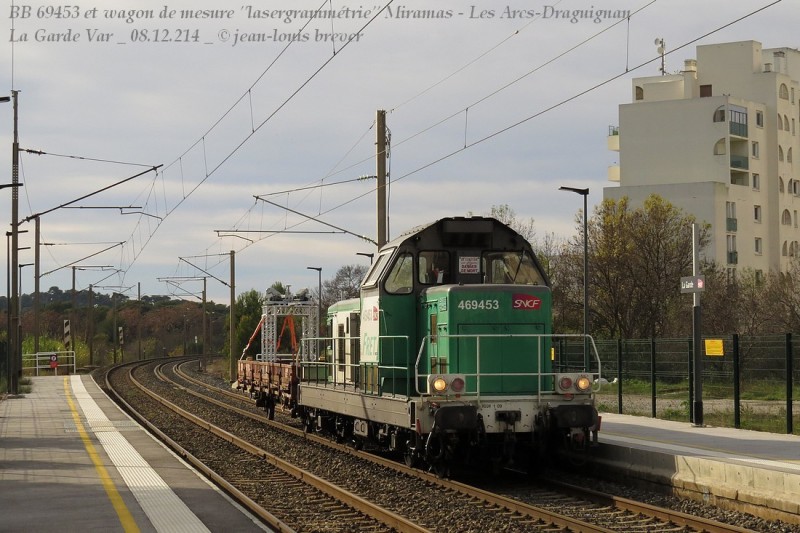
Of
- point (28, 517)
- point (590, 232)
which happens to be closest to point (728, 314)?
point (590, 232)

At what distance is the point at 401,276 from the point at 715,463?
5330 mm

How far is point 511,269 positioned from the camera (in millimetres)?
15367

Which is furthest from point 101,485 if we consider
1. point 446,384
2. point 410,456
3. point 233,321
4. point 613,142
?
point 613,142

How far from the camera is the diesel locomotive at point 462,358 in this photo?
13.7m

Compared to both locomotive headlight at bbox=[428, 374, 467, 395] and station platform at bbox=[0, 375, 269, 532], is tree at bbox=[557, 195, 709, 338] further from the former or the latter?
locomotive headlight at bbox=[428, 374, 467, 395]

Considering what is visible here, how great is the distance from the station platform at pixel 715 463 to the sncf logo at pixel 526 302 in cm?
237

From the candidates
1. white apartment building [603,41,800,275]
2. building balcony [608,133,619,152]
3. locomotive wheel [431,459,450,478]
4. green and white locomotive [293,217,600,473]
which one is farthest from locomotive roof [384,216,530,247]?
building balcony [608,133,619,152]

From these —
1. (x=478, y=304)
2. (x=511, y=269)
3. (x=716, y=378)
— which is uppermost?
(x=511, y=269)

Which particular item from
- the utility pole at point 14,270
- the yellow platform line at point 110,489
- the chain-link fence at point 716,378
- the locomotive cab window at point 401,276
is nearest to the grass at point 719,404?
the chain-link fence at point 716,378

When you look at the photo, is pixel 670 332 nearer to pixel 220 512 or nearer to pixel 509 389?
pixel 509 389

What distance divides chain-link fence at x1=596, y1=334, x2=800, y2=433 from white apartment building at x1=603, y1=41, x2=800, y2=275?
38.6 meters

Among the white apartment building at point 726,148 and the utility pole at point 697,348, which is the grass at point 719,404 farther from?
the white apartment building at point 726,148

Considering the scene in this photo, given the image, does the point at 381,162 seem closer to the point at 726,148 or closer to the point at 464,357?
the point at 464,357

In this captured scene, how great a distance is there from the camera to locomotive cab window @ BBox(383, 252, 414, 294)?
15.3 m
